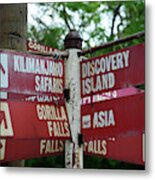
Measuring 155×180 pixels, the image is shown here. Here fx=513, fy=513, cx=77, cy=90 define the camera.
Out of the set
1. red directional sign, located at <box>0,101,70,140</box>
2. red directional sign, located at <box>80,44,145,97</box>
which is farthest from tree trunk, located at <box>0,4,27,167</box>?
red directional sign, located at <box>80,44,145,97</box>

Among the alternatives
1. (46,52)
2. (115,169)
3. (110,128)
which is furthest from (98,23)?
(115,169)

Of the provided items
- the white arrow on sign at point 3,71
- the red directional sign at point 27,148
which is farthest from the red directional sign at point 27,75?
the red directional sign at point 27,148

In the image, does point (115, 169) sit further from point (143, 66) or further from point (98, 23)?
point (98, 23)

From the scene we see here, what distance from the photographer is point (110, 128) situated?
211 centimetres

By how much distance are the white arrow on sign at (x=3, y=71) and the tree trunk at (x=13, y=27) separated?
0.05 m

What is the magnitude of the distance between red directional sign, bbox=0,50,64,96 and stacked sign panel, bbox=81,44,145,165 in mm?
125

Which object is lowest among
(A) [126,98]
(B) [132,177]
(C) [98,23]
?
(B) [132,177]

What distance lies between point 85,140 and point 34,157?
0.23m

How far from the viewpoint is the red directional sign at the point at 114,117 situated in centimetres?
206

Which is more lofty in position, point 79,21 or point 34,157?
point 79,21

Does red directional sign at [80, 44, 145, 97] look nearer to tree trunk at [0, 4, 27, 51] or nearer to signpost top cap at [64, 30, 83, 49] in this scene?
signpost top cap at [64, 30, 83, 49]

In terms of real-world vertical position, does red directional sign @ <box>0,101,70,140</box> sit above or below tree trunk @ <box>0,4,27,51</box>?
below

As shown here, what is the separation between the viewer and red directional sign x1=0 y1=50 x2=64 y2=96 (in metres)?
2.17

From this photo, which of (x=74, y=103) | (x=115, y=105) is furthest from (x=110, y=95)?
(x=74, y=103)
